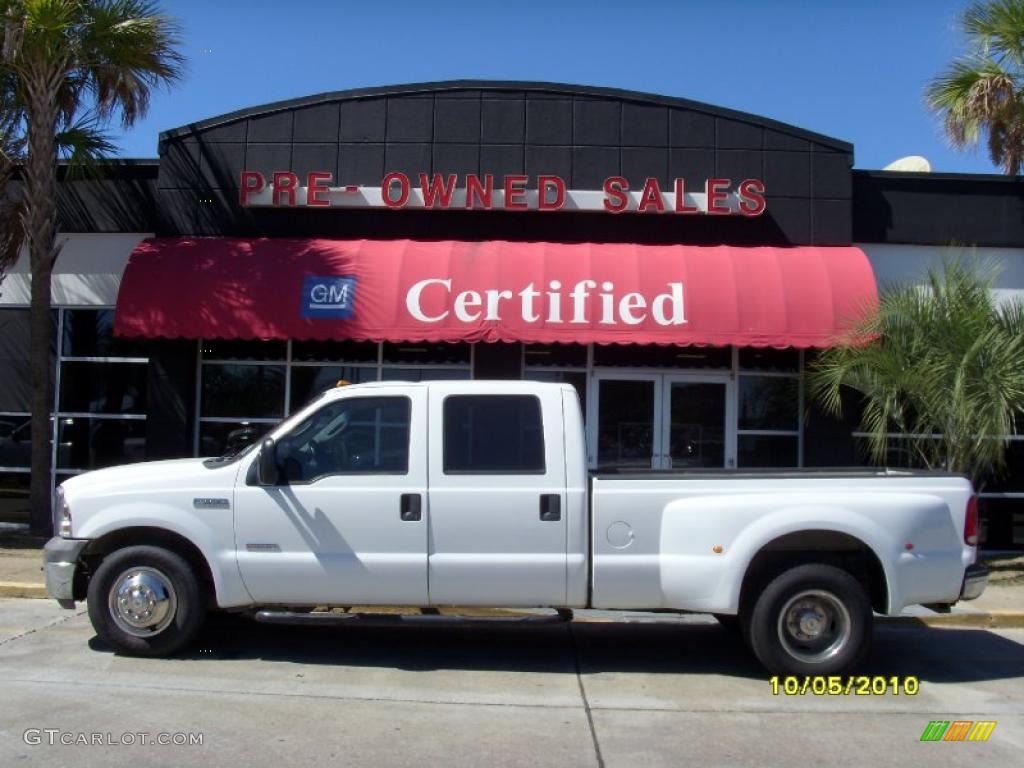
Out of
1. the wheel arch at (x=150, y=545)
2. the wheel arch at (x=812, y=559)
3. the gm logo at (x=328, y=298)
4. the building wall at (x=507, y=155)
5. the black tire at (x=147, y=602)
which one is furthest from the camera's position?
the building wall at (x=507, y=155)

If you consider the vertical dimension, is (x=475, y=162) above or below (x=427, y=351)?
above

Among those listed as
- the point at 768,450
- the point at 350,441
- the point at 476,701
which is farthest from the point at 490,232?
the point at 476,701

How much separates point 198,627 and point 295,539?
100 centimetres

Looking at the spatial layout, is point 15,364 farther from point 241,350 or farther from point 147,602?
point 147,602

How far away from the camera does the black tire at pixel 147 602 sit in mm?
6797

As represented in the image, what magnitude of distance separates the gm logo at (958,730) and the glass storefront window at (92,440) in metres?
11.3

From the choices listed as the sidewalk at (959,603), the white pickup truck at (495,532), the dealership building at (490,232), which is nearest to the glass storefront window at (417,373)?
the dealership building at (490,232)

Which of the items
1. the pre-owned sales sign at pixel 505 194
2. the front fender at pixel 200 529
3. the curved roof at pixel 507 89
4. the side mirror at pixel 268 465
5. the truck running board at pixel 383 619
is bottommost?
the truck running board at pixel 383 619

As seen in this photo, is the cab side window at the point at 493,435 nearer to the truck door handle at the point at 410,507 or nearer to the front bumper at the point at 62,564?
the truck door handle at the point at 410,507

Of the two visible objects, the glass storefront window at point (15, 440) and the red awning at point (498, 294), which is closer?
the red awning at point (498, 294)

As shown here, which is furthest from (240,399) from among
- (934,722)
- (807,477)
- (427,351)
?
(934,722)

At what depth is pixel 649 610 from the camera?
268 inches

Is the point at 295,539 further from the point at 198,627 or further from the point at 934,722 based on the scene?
the point at 934,722

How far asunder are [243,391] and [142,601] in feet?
23.0
